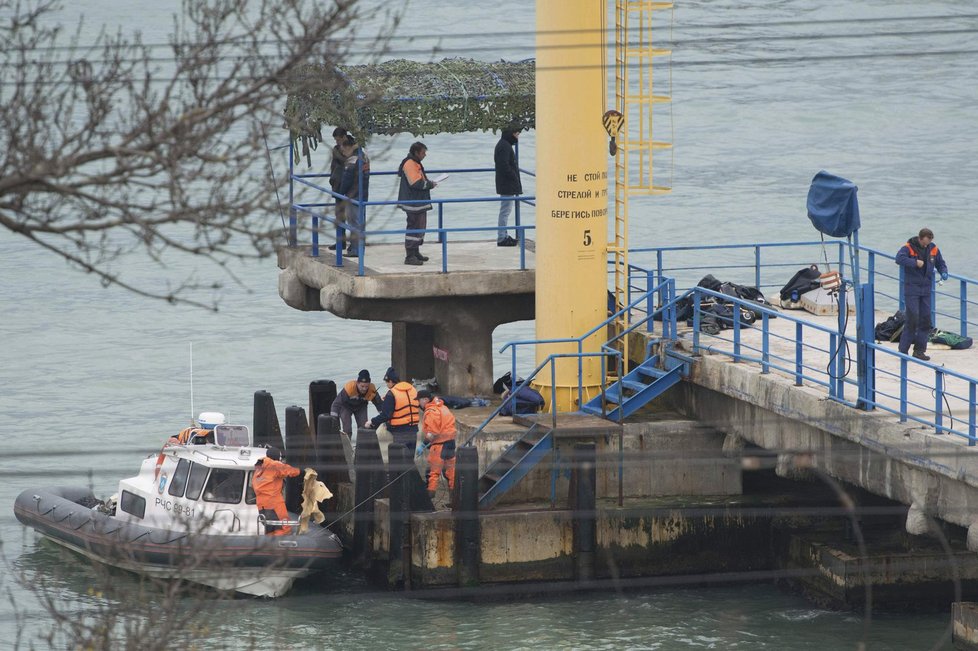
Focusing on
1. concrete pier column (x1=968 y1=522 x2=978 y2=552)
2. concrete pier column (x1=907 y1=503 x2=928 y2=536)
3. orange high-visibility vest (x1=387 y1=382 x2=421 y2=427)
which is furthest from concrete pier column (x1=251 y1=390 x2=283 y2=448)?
concrete pier column (x1=968 y1=522 x2=978 y2=552)

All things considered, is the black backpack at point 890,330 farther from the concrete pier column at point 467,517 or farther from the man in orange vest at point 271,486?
the man in orange vest at point 271,486

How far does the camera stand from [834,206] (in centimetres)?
2164

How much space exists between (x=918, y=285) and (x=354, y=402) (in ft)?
26.8

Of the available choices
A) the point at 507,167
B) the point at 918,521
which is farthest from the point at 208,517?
the point at 918,521

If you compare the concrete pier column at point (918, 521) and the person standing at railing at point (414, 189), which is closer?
the concrete pier column at point (918, 521)

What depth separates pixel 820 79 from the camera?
63.9 meters

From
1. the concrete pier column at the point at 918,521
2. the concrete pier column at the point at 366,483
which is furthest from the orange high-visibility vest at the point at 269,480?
the concrete pier column at the point at 918,521

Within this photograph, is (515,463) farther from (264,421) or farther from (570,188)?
(264,421)

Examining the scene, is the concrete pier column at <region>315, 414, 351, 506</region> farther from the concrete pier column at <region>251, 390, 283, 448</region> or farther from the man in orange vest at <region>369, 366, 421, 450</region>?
the concrete pier column at <region>251, 390, 283, 448</region>

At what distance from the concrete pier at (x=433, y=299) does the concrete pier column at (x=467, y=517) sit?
2819 millimetres

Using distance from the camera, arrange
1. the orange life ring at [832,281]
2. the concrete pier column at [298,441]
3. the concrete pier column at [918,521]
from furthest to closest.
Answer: the concrete pier column at [298,441] → the orange life ring at [832,281] → the concrete pier column at [918,521]

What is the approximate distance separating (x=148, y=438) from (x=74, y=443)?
133 cm

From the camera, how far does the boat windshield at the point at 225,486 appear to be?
25031 millimetres

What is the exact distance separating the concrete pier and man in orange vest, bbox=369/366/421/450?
1.26m
